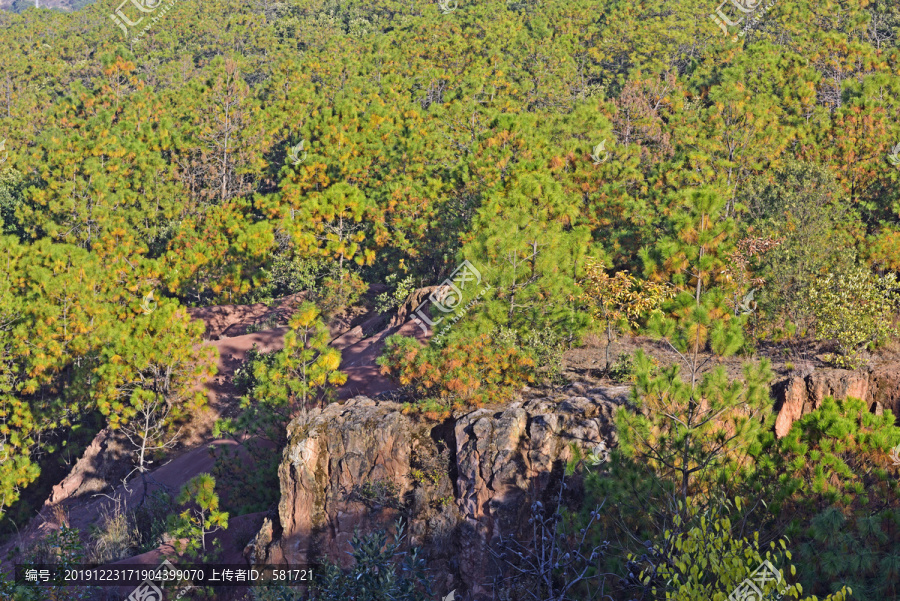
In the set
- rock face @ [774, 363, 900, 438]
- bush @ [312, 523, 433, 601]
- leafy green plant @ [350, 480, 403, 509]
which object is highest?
rock face @ [774, 363, 900, 438]

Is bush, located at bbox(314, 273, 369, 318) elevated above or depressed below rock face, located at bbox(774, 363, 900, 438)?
above

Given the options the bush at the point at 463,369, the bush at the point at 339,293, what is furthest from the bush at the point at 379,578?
the bush at the point at 339,293

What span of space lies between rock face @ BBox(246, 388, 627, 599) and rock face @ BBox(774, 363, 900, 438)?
284cm

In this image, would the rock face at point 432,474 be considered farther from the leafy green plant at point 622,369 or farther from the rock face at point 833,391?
the rock face at point 833,391

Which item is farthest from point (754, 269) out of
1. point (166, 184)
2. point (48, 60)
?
point (48, 60)

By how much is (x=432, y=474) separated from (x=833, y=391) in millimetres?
7338

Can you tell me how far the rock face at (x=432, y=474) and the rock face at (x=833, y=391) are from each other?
9.33ft

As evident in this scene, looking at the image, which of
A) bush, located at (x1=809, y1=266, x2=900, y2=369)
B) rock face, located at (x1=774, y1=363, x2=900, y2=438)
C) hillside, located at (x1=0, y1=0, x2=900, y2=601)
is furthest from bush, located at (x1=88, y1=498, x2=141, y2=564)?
bush, located at (x1=809, y1=266, x2=900, y2=369)

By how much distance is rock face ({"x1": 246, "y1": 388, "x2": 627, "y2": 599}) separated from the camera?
14844 millimetres

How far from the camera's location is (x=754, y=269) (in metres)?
19.9

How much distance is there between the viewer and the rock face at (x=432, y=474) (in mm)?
14844

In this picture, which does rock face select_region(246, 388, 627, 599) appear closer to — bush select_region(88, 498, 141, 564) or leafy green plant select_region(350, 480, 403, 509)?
leafy green plant select_region(350, 480, 403, 509)

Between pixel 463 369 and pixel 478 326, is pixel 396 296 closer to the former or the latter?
pixel 478 326

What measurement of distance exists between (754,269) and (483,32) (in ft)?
135
